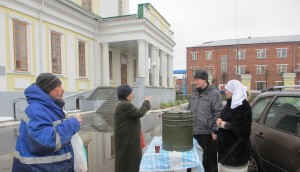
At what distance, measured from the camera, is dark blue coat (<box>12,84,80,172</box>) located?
2094mm

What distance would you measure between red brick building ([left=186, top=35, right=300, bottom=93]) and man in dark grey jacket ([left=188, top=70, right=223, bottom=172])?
42755mm

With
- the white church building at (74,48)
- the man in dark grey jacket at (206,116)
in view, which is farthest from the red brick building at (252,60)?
the man in dark grey jacket at (206,116)

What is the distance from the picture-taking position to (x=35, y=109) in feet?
7.11

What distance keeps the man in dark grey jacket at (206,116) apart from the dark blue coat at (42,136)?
2.26 meters

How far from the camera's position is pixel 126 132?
3992mm

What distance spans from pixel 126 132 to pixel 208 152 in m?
1.40

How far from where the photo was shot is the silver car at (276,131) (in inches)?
125

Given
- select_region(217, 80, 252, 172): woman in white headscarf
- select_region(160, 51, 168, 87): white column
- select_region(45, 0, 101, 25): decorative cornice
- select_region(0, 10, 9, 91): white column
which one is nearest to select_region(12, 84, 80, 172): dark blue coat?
select_region(217, 80, 252, 172): woman in white headscarf

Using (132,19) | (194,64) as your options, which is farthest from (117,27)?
(194,64)

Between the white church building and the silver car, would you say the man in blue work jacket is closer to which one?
the silver car

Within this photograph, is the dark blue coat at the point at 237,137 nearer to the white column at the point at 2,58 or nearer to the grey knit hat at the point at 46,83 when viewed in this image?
the grey knit hat at the point at 46,83

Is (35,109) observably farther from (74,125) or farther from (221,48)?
(221,48)

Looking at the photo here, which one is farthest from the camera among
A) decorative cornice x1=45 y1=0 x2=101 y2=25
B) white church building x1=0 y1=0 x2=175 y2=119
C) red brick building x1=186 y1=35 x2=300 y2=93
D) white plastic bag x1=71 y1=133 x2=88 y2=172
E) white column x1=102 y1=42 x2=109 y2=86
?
red brick building x1=186 y1=35 x2=300 y2=93

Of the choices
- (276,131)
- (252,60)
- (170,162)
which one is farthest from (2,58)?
(252,60)
